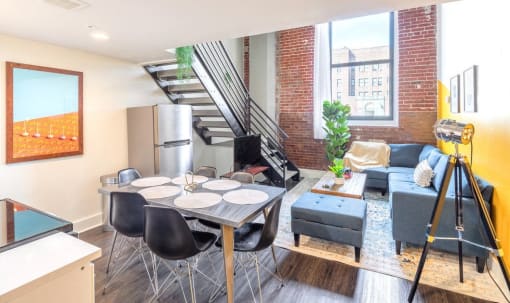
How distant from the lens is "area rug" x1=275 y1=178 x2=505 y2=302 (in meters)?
2.23

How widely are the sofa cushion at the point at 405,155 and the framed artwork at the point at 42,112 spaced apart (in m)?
5.07

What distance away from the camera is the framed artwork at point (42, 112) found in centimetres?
275

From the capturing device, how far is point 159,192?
2342mm

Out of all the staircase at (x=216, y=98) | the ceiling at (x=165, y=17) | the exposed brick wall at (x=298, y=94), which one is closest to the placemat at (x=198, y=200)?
the ceiling at (x=165, y=17)

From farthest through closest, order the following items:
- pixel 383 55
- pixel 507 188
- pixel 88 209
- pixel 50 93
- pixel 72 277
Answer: pixel 383 55 < pixel 88 209 < pixel 50 93 < pixel 507 188 < pixel 72 277

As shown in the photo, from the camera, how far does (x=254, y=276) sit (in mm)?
2445

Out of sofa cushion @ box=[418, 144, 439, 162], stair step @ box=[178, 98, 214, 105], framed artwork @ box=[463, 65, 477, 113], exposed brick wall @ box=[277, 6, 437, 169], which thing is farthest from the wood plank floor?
exposed brick wall @ box=[277, 6, 437, 169]

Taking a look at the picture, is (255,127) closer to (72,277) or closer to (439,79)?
(439,79)

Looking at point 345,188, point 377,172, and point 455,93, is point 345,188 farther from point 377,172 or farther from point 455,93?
point 455,93

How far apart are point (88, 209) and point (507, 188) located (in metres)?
4.44

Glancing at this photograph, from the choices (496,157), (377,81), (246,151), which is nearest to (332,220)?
(496,157)

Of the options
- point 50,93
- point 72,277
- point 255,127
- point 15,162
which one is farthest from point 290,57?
point 72,277

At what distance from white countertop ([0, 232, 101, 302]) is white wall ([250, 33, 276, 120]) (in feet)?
18.4

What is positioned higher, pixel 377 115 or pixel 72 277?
pixel 377 115
